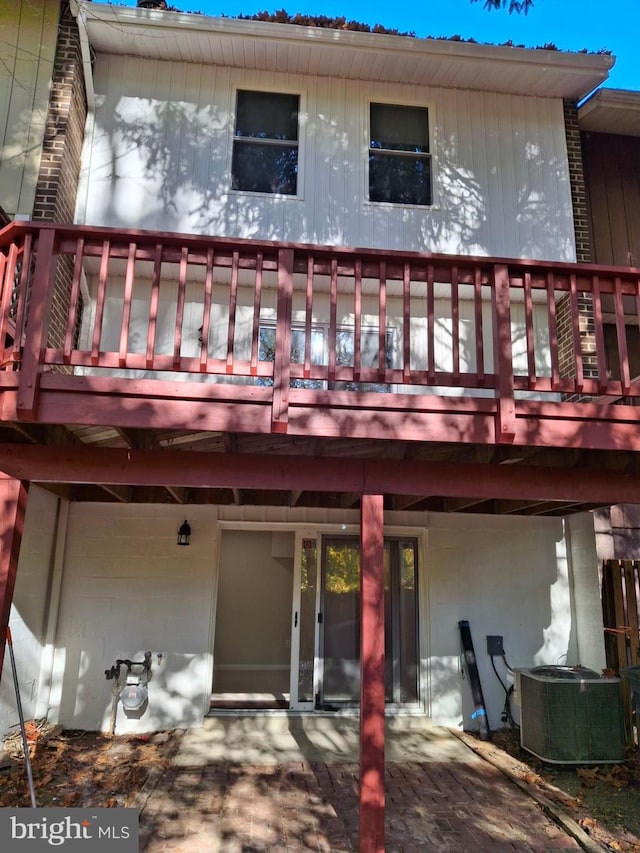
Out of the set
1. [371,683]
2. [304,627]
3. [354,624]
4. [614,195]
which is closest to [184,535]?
[304,627]

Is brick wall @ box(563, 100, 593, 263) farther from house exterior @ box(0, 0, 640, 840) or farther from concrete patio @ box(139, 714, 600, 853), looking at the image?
concrete patio @ box(139, 714, 600, 853)

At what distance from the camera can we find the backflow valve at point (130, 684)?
18.7 ft

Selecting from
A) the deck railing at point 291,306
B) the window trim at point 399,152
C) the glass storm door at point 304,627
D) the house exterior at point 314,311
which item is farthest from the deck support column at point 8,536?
the window trim at point 399,152

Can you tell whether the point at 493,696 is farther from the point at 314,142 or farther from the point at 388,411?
the point at 314,142

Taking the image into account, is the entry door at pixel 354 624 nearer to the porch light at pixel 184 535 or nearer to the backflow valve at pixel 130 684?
the porch light at pixel 184 535

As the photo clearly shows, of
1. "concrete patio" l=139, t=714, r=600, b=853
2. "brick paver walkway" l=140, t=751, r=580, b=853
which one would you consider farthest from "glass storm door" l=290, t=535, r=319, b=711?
"brick paver walkway" l=140, t=751, r=580, b=853

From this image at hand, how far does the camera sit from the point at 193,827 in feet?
12.6

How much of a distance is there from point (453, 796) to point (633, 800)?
4.51 feet

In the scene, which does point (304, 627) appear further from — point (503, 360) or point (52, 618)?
point (503, 360)

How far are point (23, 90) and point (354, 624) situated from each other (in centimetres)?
663

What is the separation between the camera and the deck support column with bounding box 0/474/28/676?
3.34 m

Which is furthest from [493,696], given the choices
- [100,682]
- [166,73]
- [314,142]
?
[166,73]

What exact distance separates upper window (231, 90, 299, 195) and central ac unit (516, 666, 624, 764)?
5659 mm

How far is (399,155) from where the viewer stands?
667cm
